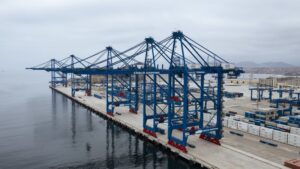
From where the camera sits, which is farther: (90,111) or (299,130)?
(90,111)

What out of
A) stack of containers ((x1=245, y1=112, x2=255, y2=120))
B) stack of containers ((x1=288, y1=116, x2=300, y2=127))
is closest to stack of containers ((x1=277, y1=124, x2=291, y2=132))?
stack of containers ((x1=288, y1=116, x2=300, y2=127))

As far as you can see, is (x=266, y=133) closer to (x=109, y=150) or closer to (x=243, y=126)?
(x=243, y=126)

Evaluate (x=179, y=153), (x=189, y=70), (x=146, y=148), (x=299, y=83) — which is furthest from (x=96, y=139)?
(x=299, y=83)

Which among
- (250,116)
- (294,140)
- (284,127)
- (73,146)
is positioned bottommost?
(73,146)

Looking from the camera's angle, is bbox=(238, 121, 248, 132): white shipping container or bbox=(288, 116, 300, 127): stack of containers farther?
bbox=(288, 116, 300, 127): stack of containers

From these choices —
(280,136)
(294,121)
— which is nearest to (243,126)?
(280,136)

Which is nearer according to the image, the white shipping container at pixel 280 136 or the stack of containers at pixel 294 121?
the white shipping container at pixel 280 136

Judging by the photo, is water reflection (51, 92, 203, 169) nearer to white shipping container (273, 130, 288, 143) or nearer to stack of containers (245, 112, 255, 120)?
white shipping container (273, 130, 288, 143)

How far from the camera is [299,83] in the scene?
433ft

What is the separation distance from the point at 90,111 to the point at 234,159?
46435 millimetres

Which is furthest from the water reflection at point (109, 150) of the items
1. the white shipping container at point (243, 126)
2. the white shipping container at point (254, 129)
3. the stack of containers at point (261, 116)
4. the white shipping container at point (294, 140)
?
the stack of containers at point (261, 116)

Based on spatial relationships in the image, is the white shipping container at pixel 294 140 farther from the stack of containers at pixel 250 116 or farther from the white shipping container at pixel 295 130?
the stack of containers at pixel 250 116

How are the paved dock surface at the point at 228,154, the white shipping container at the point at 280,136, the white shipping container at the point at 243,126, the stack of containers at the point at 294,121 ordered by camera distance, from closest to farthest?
the paved dock surface at the point at 228,154 < the white shipping container at the point at 280,136 < the white shipping container at the point at 243,126 < the stack of containers at the point at 294,121

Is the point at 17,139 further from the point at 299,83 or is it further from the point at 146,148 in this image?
the point at 299,83
